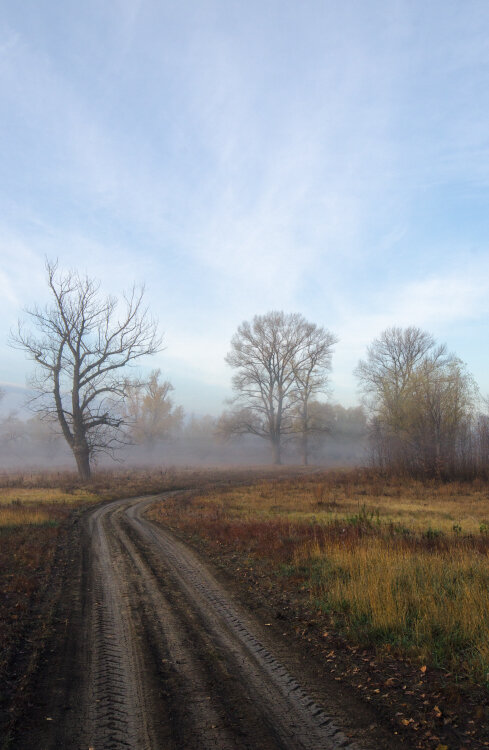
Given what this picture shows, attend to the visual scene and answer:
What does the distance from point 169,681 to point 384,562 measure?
15.8 feet

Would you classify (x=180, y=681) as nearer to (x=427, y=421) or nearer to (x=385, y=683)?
(x=385, y=683)

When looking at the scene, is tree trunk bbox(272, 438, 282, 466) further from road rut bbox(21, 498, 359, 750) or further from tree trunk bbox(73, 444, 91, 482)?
road rut bbox(21, 498, 359, 750)

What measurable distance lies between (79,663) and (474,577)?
6.07 m

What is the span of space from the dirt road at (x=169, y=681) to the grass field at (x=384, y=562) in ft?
5.53

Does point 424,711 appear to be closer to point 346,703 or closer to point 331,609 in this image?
point 346,703

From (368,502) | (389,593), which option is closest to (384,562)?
(389,593)

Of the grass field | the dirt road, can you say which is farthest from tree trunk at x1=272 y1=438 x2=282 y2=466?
the dirt road

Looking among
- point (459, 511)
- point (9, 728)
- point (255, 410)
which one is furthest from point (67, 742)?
point (255, 410)

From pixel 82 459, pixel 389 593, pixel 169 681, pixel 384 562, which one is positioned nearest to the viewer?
pixel 169 681

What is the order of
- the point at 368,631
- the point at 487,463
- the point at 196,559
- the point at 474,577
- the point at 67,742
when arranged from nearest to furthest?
the point at 67,742 → the point at 368,631 → the point at 474,577 → the point at 196,559 → the point at 487,463

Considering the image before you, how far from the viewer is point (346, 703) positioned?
419 centimetres

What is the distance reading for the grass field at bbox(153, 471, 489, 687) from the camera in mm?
5398

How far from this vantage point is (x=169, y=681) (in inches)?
179

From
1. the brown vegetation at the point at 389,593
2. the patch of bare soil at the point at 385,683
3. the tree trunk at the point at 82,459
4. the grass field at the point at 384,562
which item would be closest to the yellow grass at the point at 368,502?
the grass field at the point at 384,562
